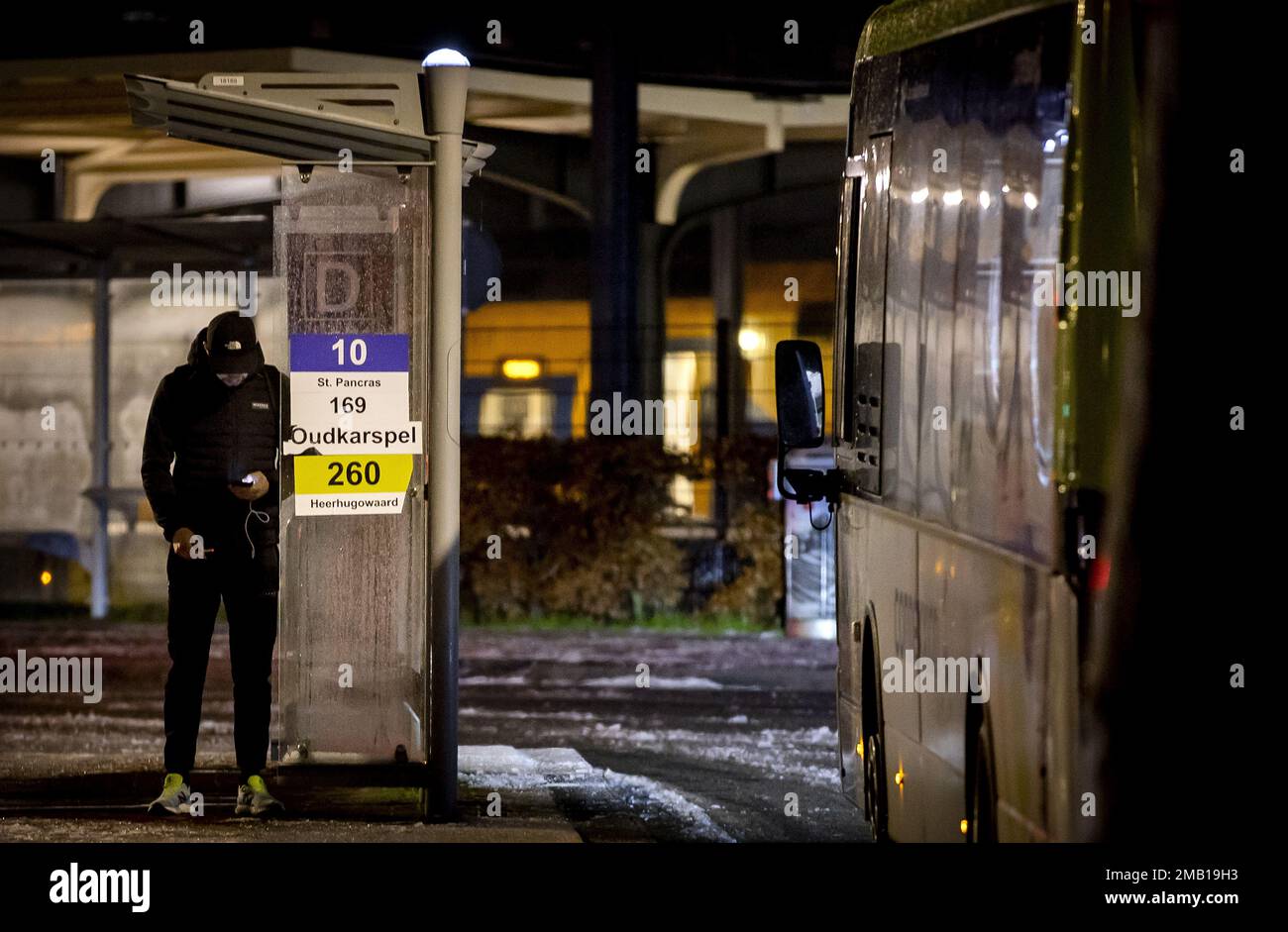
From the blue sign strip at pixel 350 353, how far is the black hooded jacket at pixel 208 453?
0.22 metres

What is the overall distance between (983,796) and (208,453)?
12.4 feet

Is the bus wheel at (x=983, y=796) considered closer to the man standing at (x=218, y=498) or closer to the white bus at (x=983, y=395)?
the white bus at (x=983, y=395)

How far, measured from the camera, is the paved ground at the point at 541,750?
27.8 ft

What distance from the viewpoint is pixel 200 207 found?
2416 cm

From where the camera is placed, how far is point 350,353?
828cm

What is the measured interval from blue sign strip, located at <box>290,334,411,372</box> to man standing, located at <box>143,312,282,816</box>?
0.15 metres
